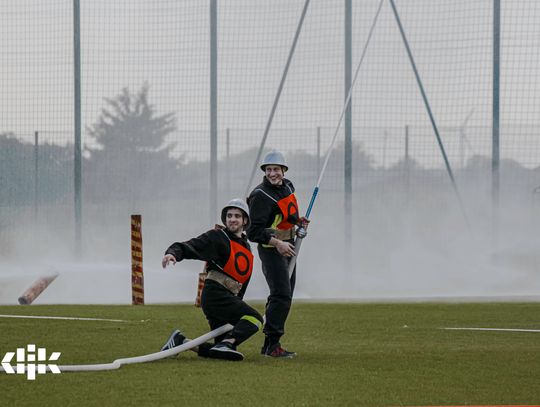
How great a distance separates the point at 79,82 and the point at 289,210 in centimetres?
1279

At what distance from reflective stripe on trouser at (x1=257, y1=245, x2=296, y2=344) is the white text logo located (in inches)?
63.9

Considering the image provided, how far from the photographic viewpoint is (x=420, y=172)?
2075cm

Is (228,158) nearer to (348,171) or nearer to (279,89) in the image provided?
(279,89)

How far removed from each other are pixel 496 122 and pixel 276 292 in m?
12.6

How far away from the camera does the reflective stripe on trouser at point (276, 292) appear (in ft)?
27.9

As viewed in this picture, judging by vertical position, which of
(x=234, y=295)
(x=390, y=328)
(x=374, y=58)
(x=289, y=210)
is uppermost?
(x=374, y=58)

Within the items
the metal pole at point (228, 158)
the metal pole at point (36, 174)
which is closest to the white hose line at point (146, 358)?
the metal pole at point (228, 158)

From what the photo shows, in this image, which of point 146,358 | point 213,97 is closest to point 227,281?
point 146,358

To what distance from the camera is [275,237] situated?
28.3ft

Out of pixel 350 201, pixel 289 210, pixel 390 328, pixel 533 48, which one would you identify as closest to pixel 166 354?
pixel 289 210

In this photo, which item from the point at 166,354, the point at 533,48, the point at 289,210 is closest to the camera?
the point at 166,354

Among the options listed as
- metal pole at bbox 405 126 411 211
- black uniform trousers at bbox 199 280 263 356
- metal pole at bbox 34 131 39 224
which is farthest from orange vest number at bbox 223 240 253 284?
metal pole at bbox 34 131 39 224

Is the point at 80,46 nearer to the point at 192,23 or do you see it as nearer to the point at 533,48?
the point at 192,23

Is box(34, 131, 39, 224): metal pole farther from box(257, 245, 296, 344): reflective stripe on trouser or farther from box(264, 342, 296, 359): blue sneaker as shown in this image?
box(264, 342, 296, 359): blue sneaker
